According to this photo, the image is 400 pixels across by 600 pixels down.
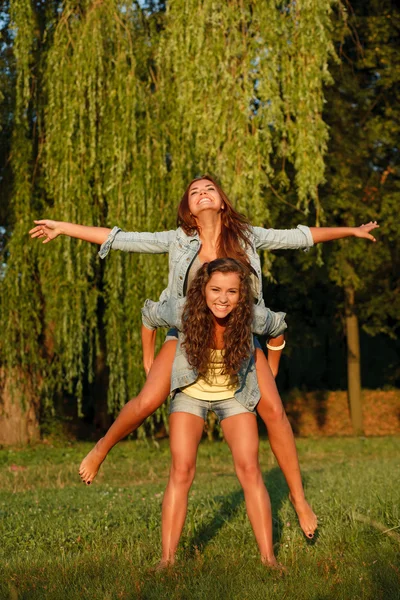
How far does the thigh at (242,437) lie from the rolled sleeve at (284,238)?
1.00 metres

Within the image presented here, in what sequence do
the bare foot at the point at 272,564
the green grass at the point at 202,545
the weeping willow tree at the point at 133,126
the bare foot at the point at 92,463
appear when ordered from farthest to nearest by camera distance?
the weeping willow tree at the point at 133,126
the bare foot at the point at 92,463
the bare foot at the point at 272,564
the green grass at the point at 202,545

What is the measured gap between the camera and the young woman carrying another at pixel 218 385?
4.60m

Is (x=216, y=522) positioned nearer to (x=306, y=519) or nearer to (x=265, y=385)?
(x=306, y=519)

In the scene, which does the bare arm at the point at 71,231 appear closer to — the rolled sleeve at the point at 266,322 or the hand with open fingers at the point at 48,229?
the hand with open fingers at the point at 48,229

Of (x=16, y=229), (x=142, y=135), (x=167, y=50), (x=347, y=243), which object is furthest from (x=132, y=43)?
(x=347, y=243)

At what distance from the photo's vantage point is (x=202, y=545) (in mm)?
5477

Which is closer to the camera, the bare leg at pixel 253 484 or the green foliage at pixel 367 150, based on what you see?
the bare leg at pixel 253 484

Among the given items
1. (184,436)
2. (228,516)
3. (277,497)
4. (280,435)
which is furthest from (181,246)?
(277,497)

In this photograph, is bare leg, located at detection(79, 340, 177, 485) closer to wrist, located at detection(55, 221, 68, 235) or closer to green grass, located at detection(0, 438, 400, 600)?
green grass, located at detection(0, 438, 400, 600)

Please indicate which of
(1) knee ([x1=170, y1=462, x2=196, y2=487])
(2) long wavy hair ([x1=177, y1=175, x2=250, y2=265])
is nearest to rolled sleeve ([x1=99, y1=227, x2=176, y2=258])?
(2) long wavy hair ([x1=177, y1=175, x2=250, y2=265])

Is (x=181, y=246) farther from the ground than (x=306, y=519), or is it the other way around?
(x=181, y=246)

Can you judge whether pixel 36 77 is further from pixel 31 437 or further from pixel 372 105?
pixel 372 105

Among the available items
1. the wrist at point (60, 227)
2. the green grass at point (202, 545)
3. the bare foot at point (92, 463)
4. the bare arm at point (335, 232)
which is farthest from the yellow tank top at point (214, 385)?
the wrist at point (60, 227)

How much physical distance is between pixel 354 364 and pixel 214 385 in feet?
51.4
